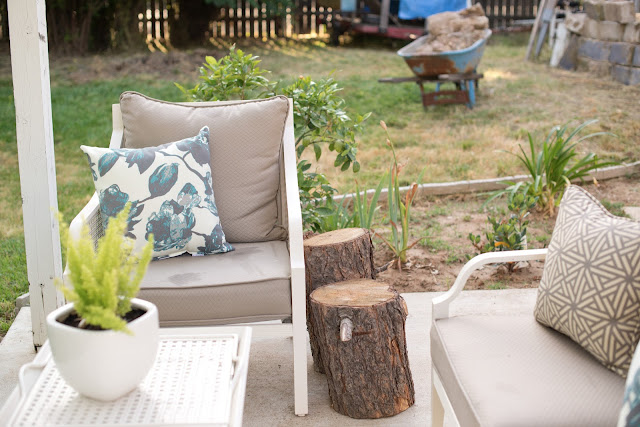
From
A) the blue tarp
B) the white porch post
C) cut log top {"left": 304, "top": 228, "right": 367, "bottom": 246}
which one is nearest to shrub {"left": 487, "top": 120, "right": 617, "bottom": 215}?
cut log top {"left": 304, "top": 228, "right": 367, "bottom": 246}

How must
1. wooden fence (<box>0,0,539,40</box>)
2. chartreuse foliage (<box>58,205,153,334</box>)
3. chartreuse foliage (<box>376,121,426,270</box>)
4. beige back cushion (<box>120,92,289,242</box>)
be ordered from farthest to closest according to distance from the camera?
1. wooden fence (<box>0,0,539,40</box>)
2. chartreuse foliage (<box>376,121,426,270</box>)
3. beige back cushion (<box>120,92,289,242</box>)
4. chartreuse foliage (<box>58,205,153,334</box>)

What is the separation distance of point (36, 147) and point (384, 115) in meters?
4.51

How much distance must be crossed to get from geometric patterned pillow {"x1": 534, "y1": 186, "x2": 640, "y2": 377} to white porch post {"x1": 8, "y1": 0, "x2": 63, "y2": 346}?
1688 mm

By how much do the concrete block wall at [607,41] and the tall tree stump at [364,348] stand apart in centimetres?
608

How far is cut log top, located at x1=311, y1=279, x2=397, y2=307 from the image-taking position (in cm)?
234

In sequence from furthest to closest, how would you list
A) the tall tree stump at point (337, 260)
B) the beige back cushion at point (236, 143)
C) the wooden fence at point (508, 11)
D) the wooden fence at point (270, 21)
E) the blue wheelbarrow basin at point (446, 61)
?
1. the wooden fence at point (508, 11)
2. the wooden fence at point (270, 21)
3. the blue wheelbarrow basin at point (446, 61)
4. the beige back cushion at point (236, 143)
5. the tall tree stump at point (337, 260)

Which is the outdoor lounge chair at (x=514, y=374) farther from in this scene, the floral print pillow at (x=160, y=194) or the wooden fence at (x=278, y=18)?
the wooden fence at (x=278, y=18)

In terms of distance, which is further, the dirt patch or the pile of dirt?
the pile of dirt

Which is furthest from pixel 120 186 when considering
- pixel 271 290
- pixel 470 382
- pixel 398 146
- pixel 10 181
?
pixel 398 146

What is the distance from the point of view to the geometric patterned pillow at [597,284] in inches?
66.7

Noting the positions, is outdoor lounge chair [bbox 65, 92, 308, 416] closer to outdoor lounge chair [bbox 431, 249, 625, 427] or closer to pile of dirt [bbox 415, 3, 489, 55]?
outdoor lounge chair [bbox 431, 249, 625, 427]

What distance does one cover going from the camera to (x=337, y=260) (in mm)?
2582

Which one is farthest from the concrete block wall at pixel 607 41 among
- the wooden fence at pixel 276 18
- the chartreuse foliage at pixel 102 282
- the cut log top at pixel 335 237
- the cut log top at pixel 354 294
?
the chartreuse foliage at pixel 102 282

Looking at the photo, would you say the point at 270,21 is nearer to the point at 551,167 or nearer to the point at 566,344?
the point at 551,167
